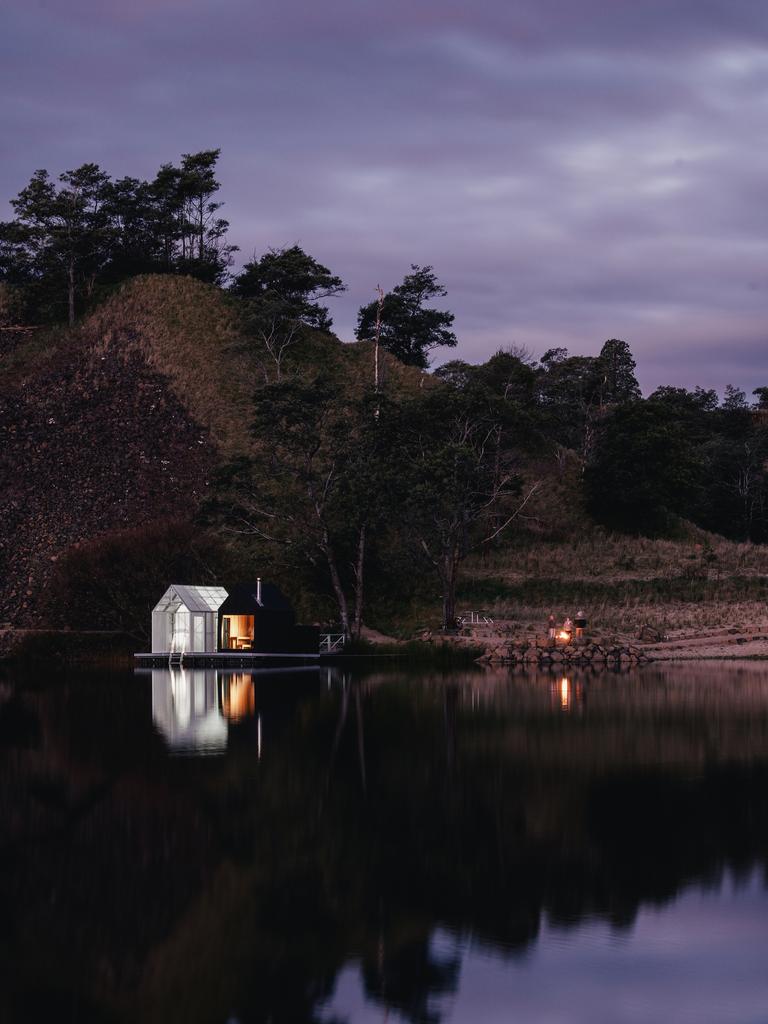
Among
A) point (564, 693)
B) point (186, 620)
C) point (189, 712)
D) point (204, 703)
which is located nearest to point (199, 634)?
point (186, 620)

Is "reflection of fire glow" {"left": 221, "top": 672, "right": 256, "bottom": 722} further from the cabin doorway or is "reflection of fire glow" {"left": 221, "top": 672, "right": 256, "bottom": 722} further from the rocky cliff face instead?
the rocky cliff face

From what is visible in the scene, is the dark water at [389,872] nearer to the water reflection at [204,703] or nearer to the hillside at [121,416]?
the water reflection at [204,703]

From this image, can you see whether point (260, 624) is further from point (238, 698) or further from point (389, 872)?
point (389, 872)

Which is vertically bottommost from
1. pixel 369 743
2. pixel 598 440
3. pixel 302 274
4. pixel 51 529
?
pixel 369 743

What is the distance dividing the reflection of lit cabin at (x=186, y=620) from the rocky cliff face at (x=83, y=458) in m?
16.0

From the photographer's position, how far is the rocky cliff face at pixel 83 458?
87538 millimetres

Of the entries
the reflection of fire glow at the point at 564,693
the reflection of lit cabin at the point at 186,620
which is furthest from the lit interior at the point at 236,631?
the reflection of fire glow at the point at 564,693

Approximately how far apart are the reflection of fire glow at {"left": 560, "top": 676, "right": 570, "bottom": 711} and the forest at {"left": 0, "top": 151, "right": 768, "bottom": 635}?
18995mm

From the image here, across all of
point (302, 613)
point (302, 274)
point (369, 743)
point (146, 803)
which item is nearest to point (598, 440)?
point (302, 274)

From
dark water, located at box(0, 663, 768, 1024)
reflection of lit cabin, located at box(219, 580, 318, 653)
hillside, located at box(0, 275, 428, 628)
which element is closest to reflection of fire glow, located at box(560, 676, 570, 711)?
dark water, located at box(0, 663, 768, 1024)

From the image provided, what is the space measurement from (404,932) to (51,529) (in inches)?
3061

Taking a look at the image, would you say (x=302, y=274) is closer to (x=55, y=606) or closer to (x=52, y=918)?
(x=55, y=606)

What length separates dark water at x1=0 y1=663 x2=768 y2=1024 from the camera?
43.0 ft

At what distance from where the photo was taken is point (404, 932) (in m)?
15.1
